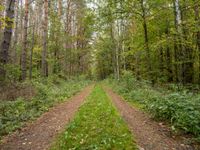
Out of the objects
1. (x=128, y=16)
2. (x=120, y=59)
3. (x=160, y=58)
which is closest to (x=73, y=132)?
(x=128, y=16)

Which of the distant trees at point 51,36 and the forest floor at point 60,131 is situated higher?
the distant trees at point 51,36

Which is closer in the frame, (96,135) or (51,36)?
(96,135)

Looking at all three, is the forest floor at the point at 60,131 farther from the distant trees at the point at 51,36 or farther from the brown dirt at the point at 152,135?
the distant trees at the point at 51,36

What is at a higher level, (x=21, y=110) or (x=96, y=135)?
(x=21, y=110)

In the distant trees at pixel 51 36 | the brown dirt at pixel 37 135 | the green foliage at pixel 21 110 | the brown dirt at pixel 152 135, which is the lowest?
the brown dirt at pixel 152 135

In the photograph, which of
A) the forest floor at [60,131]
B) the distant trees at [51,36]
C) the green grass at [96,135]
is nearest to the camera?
the green grass at [96,135]

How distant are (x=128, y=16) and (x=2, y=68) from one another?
9.46 m

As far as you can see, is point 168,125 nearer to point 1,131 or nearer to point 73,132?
point 73,132

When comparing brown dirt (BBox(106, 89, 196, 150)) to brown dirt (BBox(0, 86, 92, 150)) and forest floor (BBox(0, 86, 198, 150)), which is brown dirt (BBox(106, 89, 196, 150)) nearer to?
forest floor (BBox(0, 86, 198, 150))

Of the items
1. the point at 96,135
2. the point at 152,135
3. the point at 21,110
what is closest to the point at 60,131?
the point at 96,135

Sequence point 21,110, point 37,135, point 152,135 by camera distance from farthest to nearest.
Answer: point 21,110 < point 37,135 < point 152,135

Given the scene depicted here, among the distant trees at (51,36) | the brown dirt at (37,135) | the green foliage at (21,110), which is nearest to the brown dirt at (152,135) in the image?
the brown dirt at (37,135)

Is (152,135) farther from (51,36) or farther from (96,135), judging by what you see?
(51,36)

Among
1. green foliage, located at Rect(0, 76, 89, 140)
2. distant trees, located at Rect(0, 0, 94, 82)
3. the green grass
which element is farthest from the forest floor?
distant trees, located at Rect(0, 0, 94, 82)
